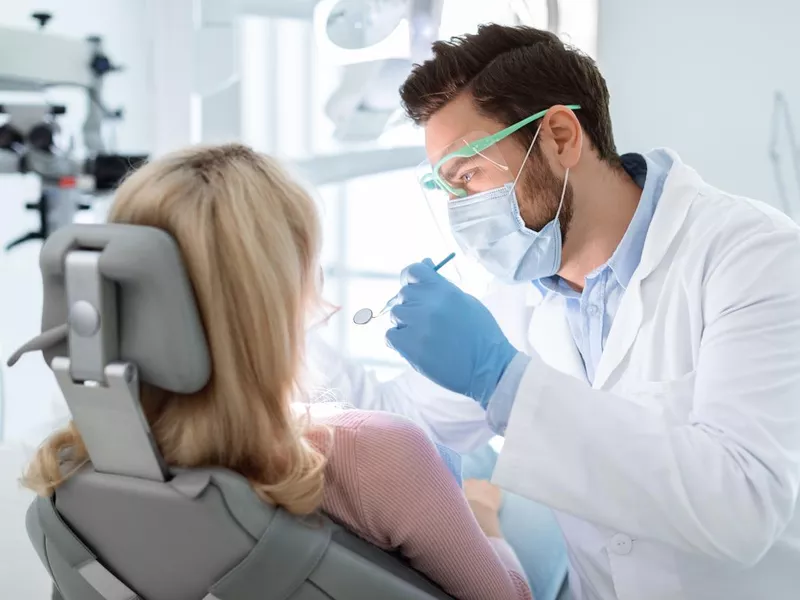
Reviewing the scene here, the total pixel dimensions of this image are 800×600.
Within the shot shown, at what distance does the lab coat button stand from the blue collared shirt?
0.36 m

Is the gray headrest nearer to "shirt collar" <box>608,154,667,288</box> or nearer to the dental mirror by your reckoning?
the dental mirror

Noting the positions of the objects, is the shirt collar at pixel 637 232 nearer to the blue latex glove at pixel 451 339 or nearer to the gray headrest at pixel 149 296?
the blue latex glove at pixel 451 339

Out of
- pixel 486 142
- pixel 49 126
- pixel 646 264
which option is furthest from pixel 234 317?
pixel 49 126

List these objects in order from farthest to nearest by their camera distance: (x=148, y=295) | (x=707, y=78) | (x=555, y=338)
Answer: (x=707, y=78)
(x=555, y=338)
(x=148, y=295)

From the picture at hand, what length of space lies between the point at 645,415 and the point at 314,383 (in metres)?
0.50

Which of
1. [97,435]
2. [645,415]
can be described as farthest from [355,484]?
[645,415]

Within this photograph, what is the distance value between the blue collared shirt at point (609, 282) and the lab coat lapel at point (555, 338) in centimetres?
2

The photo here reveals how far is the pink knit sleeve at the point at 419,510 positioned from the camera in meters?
1.09

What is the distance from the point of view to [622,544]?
4.73 feet

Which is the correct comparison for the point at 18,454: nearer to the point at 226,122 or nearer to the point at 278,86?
the point at 226,122

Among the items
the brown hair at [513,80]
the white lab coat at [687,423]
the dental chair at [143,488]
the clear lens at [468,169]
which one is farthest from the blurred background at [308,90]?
the dental chair at [143,488]

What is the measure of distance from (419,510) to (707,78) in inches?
70.2

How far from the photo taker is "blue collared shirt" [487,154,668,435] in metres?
1.61

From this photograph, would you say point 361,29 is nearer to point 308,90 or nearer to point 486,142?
point 486,142
